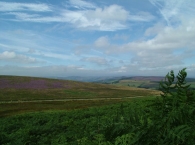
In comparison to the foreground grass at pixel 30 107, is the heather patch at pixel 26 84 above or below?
above

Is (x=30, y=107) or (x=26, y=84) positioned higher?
(x=26, y=84)

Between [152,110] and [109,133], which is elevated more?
[152,110]

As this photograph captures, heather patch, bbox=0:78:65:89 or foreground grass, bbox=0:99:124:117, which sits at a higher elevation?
heather patch, bbox=0:78:65:89

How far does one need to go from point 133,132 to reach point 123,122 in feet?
1.10

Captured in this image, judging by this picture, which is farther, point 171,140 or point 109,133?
point 109,133

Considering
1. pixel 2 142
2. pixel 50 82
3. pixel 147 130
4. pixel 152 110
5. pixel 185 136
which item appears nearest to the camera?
pixel 185 136

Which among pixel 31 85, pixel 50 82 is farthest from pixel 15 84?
pixel 50 82

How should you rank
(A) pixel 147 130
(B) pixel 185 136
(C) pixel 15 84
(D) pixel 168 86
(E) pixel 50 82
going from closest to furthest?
(B) pixel 185 136 → (A) pixel 147 130 → (D) pixel 168 86 → (C) pixel 15 84 → (E) pixel 50 82

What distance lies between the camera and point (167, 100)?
319cm

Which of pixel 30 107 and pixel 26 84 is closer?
pixel 30 107

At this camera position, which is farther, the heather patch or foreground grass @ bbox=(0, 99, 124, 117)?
the heather patch

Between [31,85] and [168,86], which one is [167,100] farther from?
[31,85]

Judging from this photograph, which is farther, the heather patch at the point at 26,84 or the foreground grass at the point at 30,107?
the heather patch at the point at 26,84

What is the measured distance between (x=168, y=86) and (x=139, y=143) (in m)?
0.94
